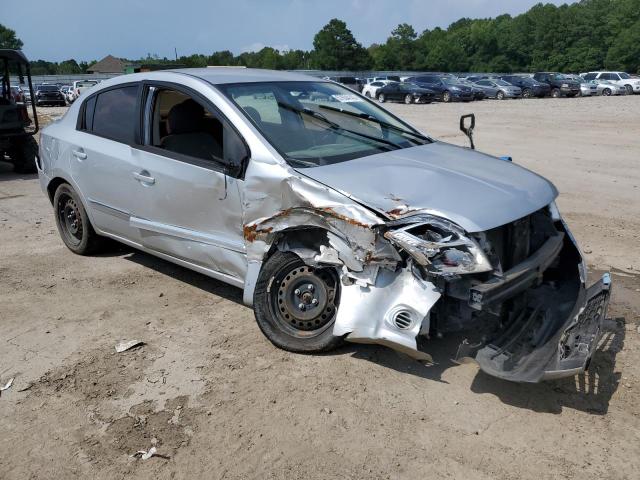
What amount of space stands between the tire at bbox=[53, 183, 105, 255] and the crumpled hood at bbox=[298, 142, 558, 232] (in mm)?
2827

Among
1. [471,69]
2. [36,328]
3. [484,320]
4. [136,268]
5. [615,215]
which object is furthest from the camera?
[471,69]

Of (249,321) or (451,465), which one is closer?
(451,465)

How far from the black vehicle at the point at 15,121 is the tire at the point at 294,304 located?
28.4ft

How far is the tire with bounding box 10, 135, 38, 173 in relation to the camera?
11.0m

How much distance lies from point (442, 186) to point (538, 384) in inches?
50.7

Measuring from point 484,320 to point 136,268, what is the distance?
3.31m

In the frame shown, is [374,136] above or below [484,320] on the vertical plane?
above

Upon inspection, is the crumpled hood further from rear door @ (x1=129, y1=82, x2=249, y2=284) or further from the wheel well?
the wheel well

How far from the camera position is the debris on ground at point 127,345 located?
403 cm

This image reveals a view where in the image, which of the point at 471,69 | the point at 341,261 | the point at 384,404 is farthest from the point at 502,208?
the point at 471,69

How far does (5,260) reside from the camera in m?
5.95

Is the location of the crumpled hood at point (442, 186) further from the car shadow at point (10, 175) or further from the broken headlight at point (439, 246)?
the car shadow at point (10, 175)

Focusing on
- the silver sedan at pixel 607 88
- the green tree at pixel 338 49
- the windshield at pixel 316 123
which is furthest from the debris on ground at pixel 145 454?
the green tree at pixel 338 49

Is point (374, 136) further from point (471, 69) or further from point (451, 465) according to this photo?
point (471, 69)
